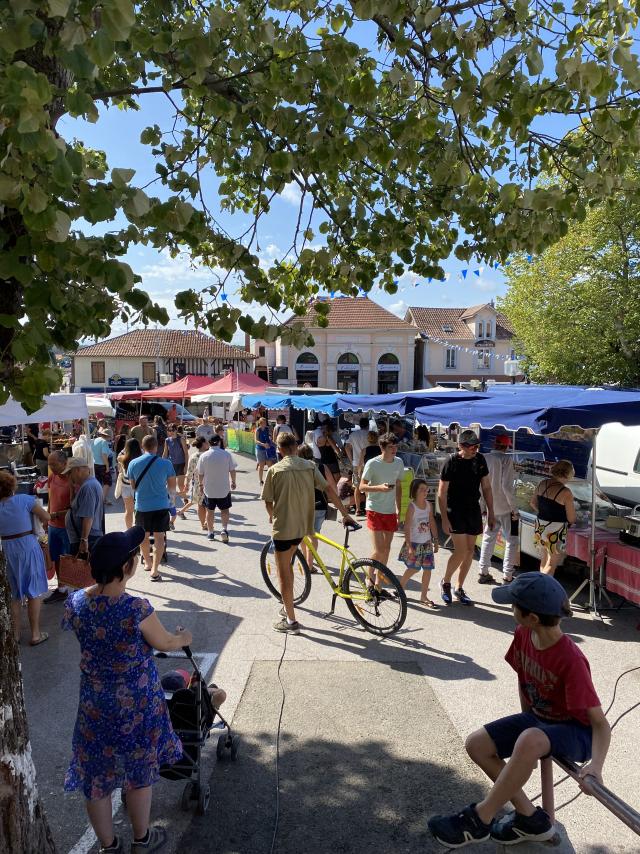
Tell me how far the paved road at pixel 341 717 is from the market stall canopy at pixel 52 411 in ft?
9.18

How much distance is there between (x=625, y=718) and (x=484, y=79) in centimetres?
436

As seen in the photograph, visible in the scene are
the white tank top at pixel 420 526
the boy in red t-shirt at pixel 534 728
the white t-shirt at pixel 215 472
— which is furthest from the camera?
the white t-shirt at pixel 215 472

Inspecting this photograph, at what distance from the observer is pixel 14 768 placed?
8.56 ft

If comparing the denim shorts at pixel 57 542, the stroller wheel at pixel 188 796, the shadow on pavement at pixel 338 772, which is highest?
the denim shorts at pixel 57 542

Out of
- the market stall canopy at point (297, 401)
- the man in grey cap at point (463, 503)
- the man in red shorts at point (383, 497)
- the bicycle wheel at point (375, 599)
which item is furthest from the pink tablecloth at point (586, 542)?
the market stall canopy at point (297, 401)

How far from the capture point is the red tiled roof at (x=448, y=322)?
55750 millimetres

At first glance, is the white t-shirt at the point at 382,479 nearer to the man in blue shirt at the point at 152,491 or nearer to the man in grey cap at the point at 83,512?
the man in blue shirt at the point at 152,491

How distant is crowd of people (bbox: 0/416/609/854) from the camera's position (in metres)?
2.81

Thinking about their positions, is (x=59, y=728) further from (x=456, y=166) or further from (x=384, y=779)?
(x=456, y=166)

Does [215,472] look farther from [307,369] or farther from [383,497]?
[307,369]

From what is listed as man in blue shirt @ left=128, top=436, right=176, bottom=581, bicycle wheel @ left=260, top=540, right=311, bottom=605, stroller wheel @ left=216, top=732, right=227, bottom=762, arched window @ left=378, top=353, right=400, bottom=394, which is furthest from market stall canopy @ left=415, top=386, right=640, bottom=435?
arched window @ left=378, top=353, right=400, bottom=394

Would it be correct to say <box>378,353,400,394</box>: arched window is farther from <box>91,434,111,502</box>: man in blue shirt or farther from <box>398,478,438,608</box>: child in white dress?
<box>398,478,438,608</box>: child in white dress

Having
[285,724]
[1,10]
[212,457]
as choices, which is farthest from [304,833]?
[212,457]

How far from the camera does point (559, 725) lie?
2.79 m
